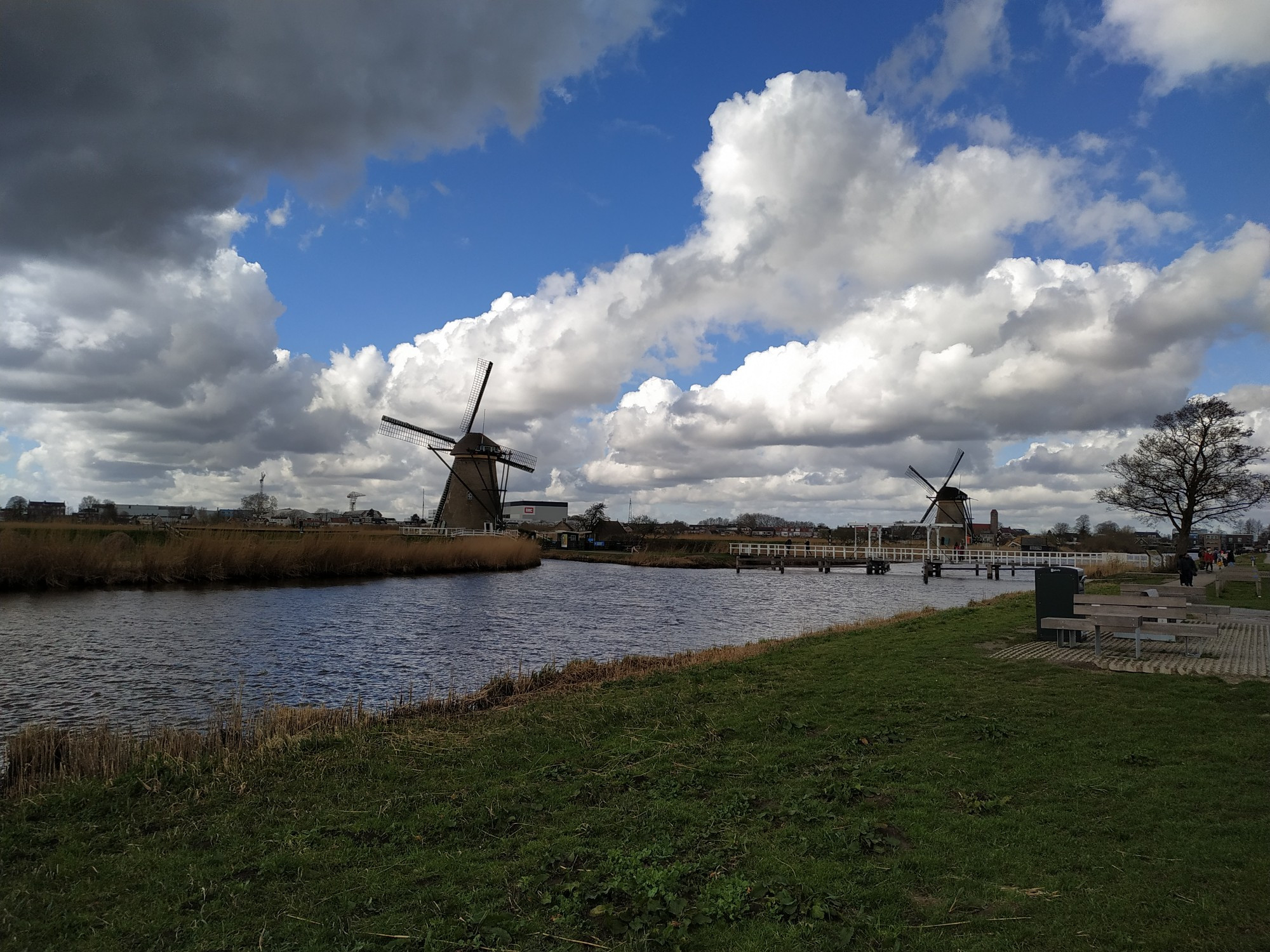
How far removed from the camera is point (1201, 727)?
22.6 ft

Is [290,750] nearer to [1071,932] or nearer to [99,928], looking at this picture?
[99,928]

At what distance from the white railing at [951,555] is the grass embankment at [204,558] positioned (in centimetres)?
3755

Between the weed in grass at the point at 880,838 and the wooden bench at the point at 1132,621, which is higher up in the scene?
the wooden bench at the point at 1132,621

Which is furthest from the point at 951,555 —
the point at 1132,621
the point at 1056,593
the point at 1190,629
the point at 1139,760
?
the point at 1139,760

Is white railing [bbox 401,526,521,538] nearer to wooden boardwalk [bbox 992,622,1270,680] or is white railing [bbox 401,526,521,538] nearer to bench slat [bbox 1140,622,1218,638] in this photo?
wooden boardwalk [bbox 992,622,1270,680]

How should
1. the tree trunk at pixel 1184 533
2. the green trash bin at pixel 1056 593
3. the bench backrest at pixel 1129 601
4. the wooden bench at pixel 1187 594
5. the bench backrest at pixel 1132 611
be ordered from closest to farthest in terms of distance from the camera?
the bench backrest at pixel 1132 611, the bench backrest at pixel 1129 601, the green trash bin at pixel 1056 593, the wooden bench at pixel 1187 594, the tree trunk at pixel 1184 533

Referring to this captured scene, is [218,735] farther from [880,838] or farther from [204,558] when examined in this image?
[204,558]

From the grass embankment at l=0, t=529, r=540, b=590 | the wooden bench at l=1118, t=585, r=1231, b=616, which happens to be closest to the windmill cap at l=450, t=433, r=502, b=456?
the grass embankment at l=0, t=529, r=540, b=590

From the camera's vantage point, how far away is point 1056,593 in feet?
41.3

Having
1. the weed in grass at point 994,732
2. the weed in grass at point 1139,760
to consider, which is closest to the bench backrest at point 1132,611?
the weed in grass at point 994,732

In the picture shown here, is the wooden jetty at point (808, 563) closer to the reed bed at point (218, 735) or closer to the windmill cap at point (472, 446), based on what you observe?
the windmill cap at point (472, 446)

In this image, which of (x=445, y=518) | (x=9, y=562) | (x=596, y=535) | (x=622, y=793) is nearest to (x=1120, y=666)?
(x=622, y=793)

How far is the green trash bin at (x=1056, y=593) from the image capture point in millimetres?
12484

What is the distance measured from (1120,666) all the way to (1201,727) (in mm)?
3533
